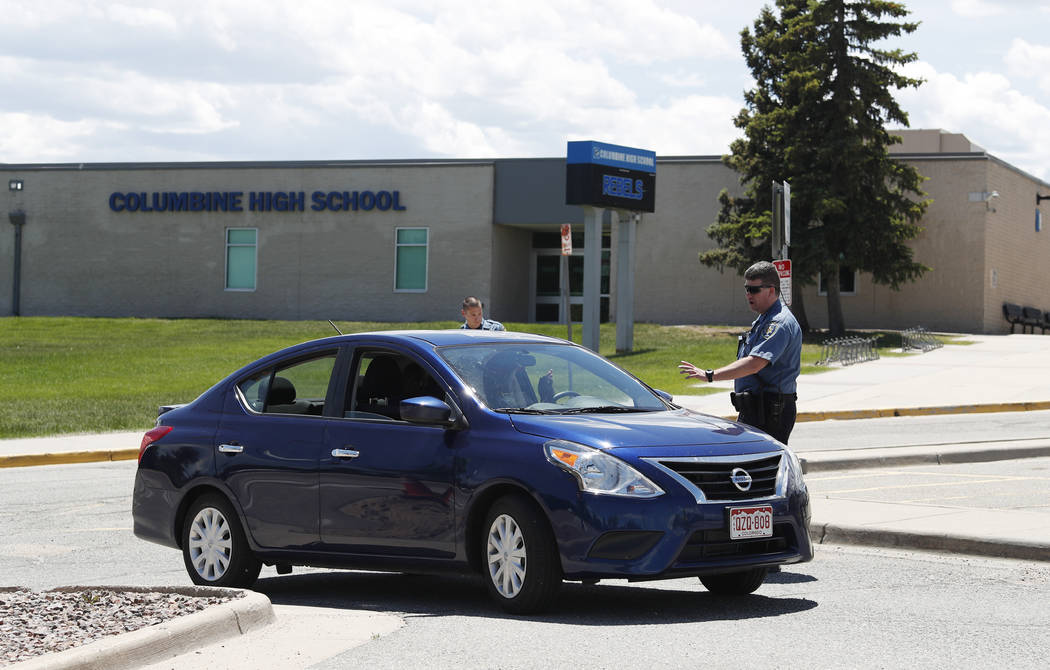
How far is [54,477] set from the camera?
15.8 m

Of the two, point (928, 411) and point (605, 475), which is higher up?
point (605, 475)

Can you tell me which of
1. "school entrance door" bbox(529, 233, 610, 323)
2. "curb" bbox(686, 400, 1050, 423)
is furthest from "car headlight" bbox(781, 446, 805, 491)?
"school entrance door" bbox(529, 233, 610, 323)

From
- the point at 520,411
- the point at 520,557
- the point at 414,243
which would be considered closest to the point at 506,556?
the point at 520,557

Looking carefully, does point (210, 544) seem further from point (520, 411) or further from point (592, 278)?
point (592, 278)

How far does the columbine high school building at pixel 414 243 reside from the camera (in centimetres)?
4772

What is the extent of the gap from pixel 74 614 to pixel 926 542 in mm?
5765

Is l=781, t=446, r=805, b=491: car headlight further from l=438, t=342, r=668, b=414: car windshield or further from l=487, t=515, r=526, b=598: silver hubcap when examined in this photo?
l=487, t=515, r=526, b=598: silver hubcap

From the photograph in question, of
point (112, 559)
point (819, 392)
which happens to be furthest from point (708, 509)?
point (819, 392)

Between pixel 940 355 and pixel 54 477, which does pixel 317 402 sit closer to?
pixel 54 477

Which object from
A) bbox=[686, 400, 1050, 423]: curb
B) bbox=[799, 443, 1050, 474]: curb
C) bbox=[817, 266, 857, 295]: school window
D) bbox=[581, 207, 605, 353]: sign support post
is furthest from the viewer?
bbox=[817, 266, 857, 295]: school window

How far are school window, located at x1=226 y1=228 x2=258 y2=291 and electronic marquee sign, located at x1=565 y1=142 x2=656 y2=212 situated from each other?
68.3ft

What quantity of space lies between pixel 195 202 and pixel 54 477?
38.5 meters

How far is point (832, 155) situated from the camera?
136ft

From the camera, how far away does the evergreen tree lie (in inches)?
1641
